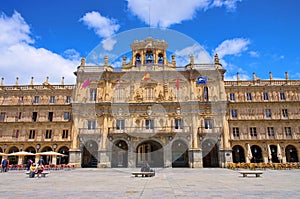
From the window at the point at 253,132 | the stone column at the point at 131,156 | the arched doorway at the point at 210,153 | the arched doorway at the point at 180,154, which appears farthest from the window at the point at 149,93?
the window at the point at 253,132

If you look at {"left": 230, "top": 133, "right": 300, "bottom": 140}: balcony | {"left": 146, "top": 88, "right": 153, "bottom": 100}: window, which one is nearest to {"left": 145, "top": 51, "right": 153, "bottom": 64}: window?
{"left": 146, "top": 88, "right": 153, "bottom": 100}: window

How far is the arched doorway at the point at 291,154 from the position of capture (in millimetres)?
41003

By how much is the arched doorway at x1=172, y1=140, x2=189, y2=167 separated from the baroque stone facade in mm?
154

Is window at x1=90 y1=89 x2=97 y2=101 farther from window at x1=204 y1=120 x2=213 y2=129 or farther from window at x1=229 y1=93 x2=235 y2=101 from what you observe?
window at x1=229 y1=93 x2=235 y2=101

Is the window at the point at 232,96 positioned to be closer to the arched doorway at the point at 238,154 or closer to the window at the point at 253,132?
the window at the point at 253,132

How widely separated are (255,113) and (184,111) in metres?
11.8

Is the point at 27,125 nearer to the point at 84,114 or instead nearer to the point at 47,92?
the point at 47,92

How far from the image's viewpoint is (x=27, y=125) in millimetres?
42875

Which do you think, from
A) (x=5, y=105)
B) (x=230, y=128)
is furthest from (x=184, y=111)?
(x=5, y=105)

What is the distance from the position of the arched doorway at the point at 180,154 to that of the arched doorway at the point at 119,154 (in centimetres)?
758

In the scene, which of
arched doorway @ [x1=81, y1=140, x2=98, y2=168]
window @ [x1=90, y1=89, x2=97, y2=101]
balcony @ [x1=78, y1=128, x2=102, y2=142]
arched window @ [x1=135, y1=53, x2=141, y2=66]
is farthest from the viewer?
arched window @ [x1=135, y1=53, x2=141, y2=66]

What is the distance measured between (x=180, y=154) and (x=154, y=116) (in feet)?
23.8

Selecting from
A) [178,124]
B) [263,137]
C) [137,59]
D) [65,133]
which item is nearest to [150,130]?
[178,124]

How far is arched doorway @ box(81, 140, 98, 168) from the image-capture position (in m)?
40.8
